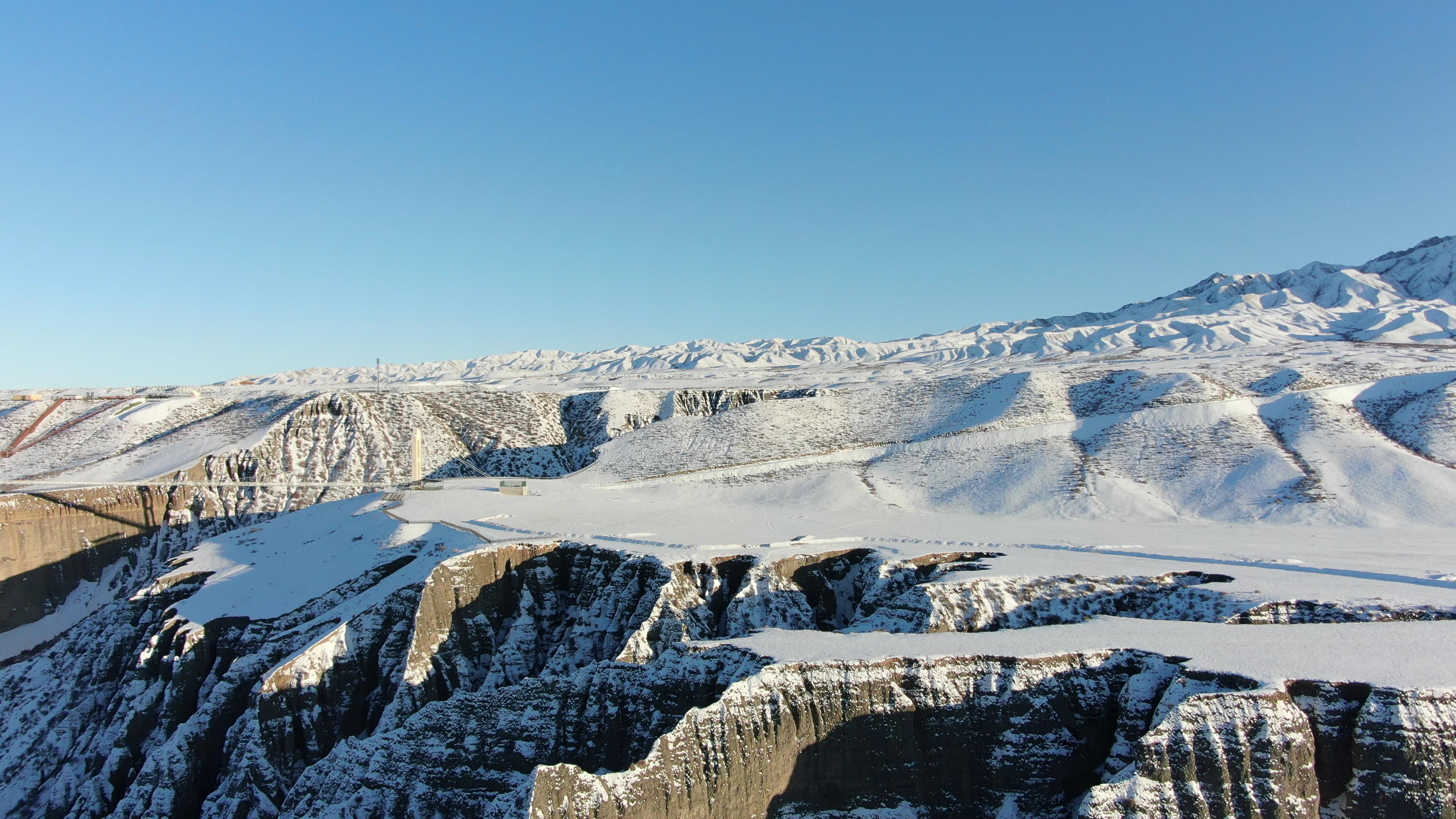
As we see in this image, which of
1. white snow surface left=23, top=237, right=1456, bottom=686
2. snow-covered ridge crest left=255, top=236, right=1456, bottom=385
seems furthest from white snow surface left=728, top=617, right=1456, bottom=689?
snow-covered ridge crest left=255, top=236, right=1456, bottom=385

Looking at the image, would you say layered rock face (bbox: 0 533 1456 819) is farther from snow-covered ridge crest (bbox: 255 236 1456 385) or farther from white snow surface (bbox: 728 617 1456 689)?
snow-covered ridge crest (bbox: 255 236 1456 385)

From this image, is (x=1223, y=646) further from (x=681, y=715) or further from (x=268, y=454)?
(x=268, y=454)

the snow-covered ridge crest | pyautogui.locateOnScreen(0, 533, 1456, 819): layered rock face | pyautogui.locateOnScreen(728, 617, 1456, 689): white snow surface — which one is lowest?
pyautogui.locateOnScreen(0, 533, 1456, 819): layered rock face

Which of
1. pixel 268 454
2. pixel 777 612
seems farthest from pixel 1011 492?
pixel 268 454

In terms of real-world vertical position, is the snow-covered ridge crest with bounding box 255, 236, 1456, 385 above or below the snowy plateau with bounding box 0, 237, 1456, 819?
above

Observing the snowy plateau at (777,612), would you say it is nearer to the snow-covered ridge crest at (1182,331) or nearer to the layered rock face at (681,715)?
the layered rock face at (681,715)

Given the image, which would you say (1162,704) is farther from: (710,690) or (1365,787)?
(710,690)
